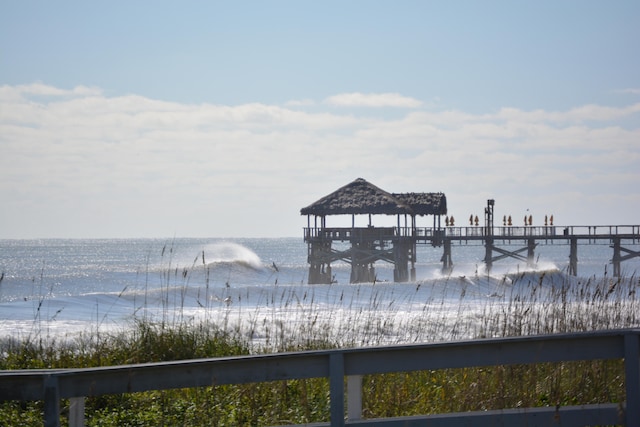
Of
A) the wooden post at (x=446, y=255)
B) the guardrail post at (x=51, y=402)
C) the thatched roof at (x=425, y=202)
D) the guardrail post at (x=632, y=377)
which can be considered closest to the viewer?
the guardrail post at (x=51, y=402)

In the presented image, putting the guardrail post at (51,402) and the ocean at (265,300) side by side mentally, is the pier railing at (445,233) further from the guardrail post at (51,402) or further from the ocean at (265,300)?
the guardrail post at (51,402)

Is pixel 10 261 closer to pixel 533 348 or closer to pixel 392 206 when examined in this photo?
pixel 392 206

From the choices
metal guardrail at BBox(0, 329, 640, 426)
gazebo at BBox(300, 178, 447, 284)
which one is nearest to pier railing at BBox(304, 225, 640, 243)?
gazebo at BBox(300, 178, 447, 284)

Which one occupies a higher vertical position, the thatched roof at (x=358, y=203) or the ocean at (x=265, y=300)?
the thatched roof at (x=358, y=203)

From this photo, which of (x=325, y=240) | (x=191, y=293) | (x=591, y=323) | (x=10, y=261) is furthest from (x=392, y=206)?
(x=10, y=261)

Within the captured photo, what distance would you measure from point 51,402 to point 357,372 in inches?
60.5

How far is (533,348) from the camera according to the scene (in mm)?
4840

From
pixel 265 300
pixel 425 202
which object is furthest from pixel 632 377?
pixel 425 202

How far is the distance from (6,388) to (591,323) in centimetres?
848

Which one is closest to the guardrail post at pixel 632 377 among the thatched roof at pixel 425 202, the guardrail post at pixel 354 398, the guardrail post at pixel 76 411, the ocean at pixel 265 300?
the guardrail post at pixel 354 398

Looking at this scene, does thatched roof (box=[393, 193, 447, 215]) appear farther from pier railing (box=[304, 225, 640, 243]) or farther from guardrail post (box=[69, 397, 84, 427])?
guardrail post (box=[69, 397, 84, 427])

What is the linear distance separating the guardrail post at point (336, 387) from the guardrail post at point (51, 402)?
1344mm

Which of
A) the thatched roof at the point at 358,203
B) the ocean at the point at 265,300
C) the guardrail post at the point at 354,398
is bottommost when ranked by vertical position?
the ocean at the point at 265,300

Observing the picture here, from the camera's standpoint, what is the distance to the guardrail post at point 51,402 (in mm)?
4148
